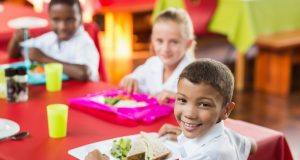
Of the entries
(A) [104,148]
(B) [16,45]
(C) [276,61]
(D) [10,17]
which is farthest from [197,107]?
(C) [276,61]

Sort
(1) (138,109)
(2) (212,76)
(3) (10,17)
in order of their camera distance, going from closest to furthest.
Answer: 1. (2) (212,76)
2. (1) (138,109)
3. (3) (10,17)

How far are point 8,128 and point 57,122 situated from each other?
0.17 metres

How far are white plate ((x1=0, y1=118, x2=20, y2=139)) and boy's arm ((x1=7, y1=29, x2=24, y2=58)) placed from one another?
2.62ft

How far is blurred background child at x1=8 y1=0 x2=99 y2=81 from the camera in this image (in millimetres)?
2256

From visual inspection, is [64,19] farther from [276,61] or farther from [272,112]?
[276,61]

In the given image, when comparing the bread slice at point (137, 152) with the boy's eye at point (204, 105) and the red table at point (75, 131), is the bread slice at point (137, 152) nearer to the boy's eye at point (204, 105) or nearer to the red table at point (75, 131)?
the red table at point (75, 131)

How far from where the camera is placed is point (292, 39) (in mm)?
4152

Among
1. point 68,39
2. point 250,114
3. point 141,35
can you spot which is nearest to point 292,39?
point 250,114

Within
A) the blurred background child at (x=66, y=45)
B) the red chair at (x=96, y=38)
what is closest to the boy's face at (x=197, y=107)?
the blurred background child at (x=66, y=45)

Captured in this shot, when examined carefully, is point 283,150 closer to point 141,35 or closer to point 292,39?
point 292,39

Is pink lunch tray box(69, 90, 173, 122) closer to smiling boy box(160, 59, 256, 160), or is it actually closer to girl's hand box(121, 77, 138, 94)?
girl's hand box(121, 77, 138, 94)

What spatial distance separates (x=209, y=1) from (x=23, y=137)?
280 cm

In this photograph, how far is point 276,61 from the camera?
4.32 meters

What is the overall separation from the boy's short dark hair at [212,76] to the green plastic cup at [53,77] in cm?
89
